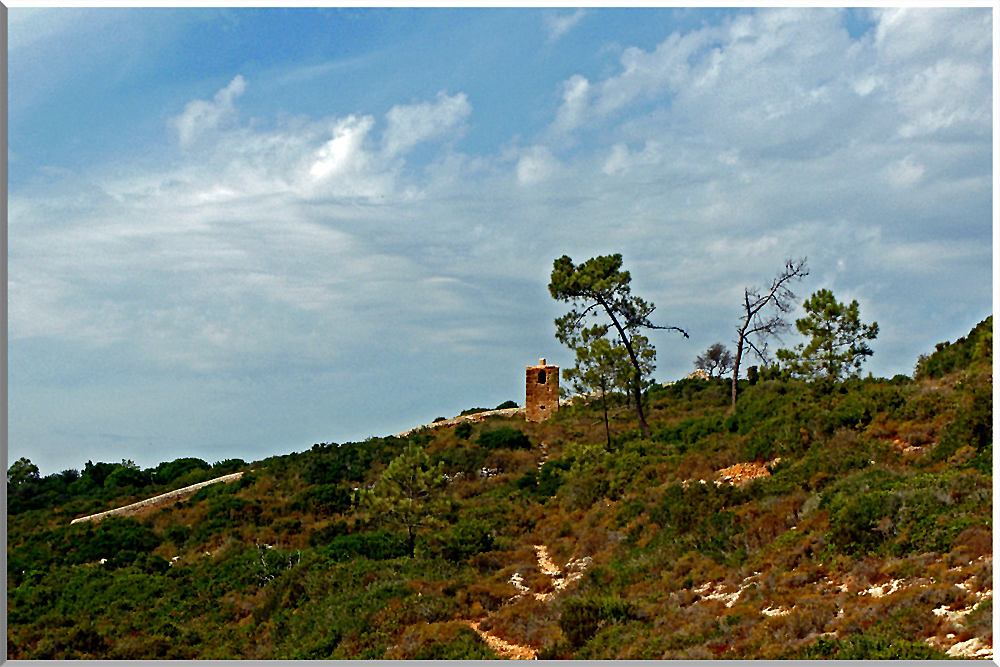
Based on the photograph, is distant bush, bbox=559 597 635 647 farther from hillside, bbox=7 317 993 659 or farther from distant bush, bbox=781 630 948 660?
distant bush, bbox=781 630 948 660

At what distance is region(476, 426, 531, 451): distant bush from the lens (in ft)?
137

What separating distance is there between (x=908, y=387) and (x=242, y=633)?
21.9 metres

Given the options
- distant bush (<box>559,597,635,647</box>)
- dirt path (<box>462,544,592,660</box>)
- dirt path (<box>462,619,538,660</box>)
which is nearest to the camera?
distant bush (<box>559,597,635,647</box>)

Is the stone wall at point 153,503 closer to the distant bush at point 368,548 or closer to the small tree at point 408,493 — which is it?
the distant bush at point 368,548

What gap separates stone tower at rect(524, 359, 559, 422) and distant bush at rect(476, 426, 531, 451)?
28.4ft

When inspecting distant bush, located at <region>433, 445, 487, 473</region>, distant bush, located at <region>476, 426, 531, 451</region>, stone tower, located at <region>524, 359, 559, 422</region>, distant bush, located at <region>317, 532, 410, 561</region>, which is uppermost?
stone tower, located at <region>524, 359, 559, 422</region>

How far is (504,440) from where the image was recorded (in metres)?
42.1

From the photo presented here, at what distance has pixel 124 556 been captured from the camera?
3000cm

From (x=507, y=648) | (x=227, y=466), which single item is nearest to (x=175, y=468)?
(x=227, y=466)

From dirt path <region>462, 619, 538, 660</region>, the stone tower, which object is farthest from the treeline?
dirt path <region>462, 619, 538, 660</region>

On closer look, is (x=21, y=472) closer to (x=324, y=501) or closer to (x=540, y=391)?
(x=324, y=501)

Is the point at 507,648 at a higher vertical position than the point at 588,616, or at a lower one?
lower

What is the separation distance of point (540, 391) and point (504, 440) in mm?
10935

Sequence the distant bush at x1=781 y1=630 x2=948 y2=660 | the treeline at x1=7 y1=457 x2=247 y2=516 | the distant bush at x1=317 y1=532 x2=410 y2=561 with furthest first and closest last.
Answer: the treeline at x1=7 y1=457 x2=247 y2=516
the distant bush at x1=317 y1=532 x2=410 y2=561
the distant bush at x1=781 y1=630 x2=948 y2=660
